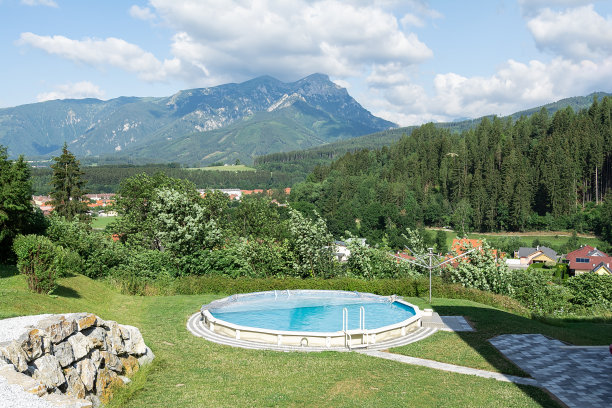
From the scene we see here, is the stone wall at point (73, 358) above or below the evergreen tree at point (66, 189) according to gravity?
below

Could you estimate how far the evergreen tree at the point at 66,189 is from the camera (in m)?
39.5

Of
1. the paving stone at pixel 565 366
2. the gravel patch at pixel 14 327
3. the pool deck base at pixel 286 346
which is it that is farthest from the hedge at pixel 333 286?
the gravel patch at pixel 14 327

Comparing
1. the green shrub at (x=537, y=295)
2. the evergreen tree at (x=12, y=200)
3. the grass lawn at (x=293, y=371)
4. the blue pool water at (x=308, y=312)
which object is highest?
the evergreen tree at (x=12, y=200)

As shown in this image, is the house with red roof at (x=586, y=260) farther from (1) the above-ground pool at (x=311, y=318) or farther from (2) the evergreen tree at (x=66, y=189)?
(2) the evergreen tree at (x=66, y=189)

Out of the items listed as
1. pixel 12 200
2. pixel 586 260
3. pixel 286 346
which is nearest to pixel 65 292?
pixel 12 200

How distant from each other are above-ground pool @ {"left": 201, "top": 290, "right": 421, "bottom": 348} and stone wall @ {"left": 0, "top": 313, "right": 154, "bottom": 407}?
530 cm

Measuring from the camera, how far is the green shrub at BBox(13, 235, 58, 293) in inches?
594

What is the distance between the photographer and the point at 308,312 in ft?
69.7

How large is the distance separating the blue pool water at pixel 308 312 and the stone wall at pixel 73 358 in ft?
27.2

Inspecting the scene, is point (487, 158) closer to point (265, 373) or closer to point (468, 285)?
point (468, 285)

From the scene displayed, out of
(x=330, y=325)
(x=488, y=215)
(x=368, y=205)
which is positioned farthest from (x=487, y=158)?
(x=330, y=325)

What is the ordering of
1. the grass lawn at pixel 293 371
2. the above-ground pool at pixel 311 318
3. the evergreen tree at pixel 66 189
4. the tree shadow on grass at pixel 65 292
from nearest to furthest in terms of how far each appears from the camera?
the grass lawn at pixel 293 371 < the above-ground pool at pixel 311 318 < the tree shadow on grass at pixel 65 292 < the evergreen tree at pixel 66 189

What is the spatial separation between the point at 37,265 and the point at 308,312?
1222 cm

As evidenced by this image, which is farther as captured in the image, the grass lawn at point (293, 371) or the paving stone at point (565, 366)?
the paving stone at point (565, 366)
